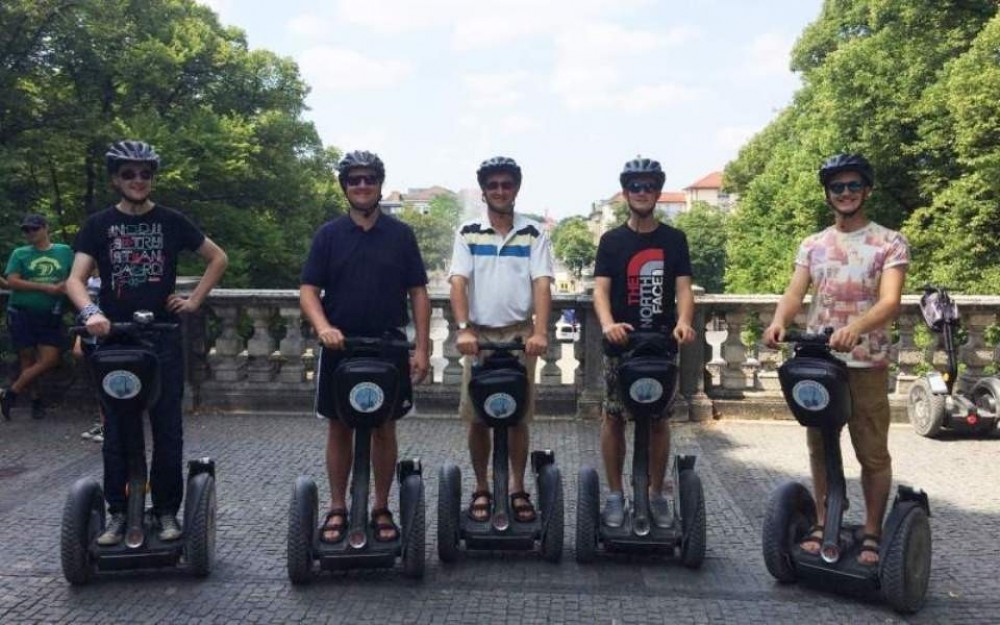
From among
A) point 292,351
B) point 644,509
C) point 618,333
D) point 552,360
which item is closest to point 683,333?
point 618,333

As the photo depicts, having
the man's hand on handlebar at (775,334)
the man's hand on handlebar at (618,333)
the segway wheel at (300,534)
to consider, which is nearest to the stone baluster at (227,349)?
the segway wheel at (300,534)

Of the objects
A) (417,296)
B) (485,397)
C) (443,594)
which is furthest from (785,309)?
(443,594)

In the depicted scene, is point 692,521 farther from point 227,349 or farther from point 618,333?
point 227,349

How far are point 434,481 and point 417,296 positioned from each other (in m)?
2.19

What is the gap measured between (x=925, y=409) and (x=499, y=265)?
4.90 metres

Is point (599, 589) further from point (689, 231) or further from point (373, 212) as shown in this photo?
point (689, 231)

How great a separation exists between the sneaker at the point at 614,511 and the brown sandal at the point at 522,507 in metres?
0.39

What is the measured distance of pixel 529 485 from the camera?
21.1 ft

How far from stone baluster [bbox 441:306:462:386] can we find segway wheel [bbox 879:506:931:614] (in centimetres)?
529

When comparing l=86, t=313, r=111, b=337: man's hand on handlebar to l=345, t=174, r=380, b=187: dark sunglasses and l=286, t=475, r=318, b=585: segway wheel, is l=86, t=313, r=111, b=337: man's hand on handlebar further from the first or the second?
l=345, t=174, r=380, b=187: dark sunglasses

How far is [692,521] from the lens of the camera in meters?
4.82

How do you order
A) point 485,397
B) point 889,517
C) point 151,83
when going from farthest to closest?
point 151,83
point 485,397
point 889,517

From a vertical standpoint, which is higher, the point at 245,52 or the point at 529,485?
the point at 245,52

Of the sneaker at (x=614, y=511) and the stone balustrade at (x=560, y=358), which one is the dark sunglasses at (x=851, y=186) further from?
the stone balustrade at (x=560, y=358)
